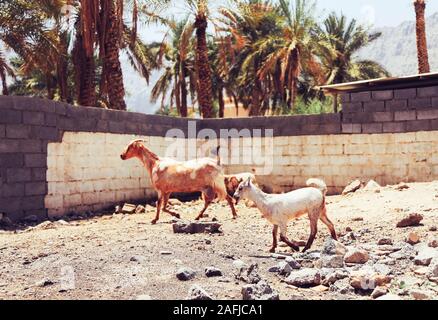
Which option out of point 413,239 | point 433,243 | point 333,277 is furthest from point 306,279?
point 413,239

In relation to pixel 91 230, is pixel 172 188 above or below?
above

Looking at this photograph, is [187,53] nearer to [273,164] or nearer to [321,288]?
[273,164]

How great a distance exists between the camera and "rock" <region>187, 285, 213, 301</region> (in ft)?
17.1

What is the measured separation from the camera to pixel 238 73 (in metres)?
32.0

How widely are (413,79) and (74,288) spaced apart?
34.0 feet

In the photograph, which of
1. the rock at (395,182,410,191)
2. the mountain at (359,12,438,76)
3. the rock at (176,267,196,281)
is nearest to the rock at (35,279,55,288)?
the rock at (176,267,196,281)

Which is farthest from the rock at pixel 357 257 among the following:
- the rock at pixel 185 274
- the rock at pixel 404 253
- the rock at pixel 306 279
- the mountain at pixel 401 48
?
the mountain at pixel 401 48

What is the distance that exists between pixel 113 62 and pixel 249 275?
1247 centimetres

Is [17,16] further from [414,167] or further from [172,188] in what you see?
[414,167]

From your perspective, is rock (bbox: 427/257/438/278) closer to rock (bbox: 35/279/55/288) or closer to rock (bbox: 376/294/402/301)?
rock (bbox: 376/294/402/301)

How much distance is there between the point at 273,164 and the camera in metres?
15.7

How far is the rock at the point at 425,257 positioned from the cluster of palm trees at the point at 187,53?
1168 cm

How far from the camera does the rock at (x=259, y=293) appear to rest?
5.29m
